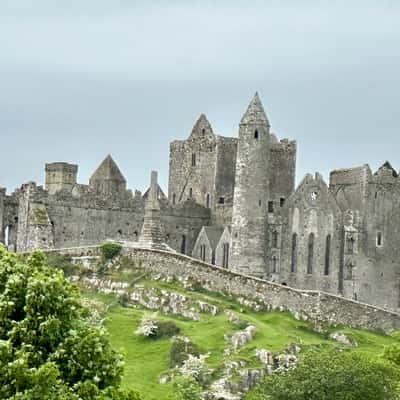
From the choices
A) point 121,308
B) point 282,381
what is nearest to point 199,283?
point 121,308

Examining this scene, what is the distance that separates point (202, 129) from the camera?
104 m

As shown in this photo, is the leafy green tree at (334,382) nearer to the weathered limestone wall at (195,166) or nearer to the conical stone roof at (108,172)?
the weathered limestone wall at (195,166)

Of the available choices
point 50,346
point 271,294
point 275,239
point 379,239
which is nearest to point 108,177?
point 275,239

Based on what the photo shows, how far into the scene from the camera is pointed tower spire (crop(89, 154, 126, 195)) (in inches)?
4176

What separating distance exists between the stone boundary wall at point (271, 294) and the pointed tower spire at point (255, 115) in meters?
14.9

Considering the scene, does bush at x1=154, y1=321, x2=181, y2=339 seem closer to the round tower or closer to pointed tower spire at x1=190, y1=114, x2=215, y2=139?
the round tower

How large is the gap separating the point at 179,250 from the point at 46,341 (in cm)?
6274

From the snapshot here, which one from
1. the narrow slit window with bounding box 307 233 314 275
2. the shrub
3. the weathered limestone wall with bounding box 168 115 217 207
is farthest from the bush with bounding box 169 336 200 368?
the weathered limestone wall with bounding box 168 115 217 207

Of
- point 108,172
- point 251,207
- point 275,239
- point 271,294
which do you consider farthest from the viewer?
point 108,172

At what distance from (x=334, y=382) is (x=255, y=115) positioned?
121 ft

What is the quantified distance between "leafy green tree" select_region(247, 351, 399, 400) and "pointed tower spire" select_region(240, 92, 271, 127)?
111 feet

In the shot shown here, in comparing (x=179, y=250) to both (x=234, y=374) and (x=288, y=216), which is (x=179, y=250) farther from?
(x=234, y=374)

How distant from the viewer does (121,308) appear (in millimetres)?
76250

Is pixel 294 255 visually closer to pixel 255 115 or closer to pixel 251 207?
pixel 251 207
